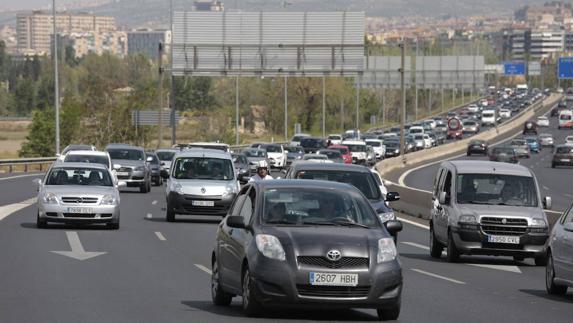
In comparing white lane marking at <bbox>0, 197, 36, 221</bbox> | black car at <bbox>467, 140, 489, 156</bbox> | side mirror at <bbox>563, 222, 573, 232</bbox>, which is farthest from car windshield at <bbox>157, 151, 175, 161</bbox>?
side mirror at <bbox>563, 222, 573, 232</bbox>

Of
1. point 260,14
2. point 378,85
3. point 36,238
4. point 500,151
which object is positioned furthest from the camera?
point 378,85

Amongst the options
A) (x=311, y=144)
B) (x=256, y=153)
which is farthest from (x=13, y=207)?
(x=311, y=144)

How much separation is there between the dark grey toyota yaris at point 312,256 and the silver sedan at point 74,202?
1518cm

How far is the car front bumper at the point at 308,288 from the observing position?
546 inches

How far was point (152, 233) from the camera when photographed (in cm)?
3022

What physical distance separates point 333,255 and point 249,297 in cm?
98

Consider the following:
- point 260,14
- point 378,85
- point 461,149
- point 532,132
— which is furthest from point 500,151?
point 532,132

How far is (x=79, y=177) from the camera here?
3159cm

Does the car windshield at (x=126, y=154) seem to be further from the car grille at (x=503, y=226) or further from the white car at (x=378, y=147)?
the white car at (x=378, y=147)

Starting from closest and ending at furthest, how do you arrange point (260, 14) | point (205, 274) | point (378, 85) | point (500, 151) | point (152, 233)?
1. point (205, 274)
2. point (152, 233)
3. point (260, 14)
4. point (500, 151)
5. point (378, 85)

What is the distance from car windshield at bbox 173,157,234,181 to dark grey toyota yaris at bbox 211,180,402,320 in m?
Result: 20.4

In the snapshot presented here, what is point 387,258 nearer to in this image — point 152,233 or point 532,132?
point 152,233

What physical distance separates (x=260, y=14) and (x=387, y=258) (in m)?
64.5

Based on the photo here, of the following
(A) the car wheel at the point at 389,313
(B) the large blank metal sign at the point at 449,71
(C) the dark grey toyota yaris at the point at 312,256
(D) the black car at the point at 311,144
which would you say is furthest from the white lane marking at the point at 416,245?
(B) the large blank metal sign at the point at 449,71
